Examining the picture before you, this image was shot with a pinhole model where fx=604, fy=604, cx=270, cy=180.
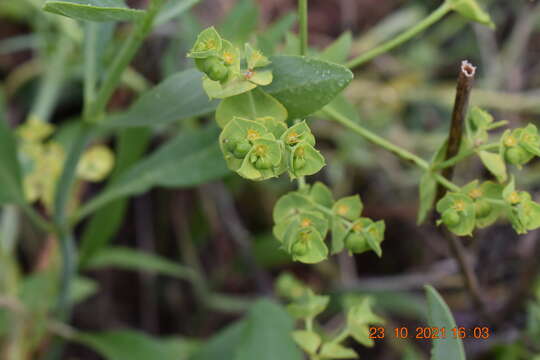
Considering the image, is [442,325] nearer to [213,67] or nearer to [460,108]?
[460,108]

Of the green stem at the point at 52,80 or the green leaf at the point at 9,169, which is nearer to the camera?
the green leaf at the point at 9,169

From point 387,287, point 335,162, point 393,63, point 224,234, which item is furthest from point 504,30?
point 224,234

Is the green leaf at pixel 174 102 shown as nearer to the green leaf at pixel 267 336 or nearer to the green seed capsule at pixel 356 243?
the green seed capsule at pixel 356 243

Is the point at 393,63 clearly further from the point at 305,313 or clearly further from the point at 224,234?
the point at 305,313

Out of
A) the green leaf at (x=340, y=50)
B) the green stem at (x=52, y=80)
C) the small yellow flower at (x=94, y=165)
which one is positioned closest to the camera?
the green leaf at (x=340, y=50)

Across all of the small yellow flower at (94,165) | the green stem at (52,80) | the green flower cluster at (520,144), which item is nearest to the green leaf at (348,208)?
the green flower cluster at (520,144)
